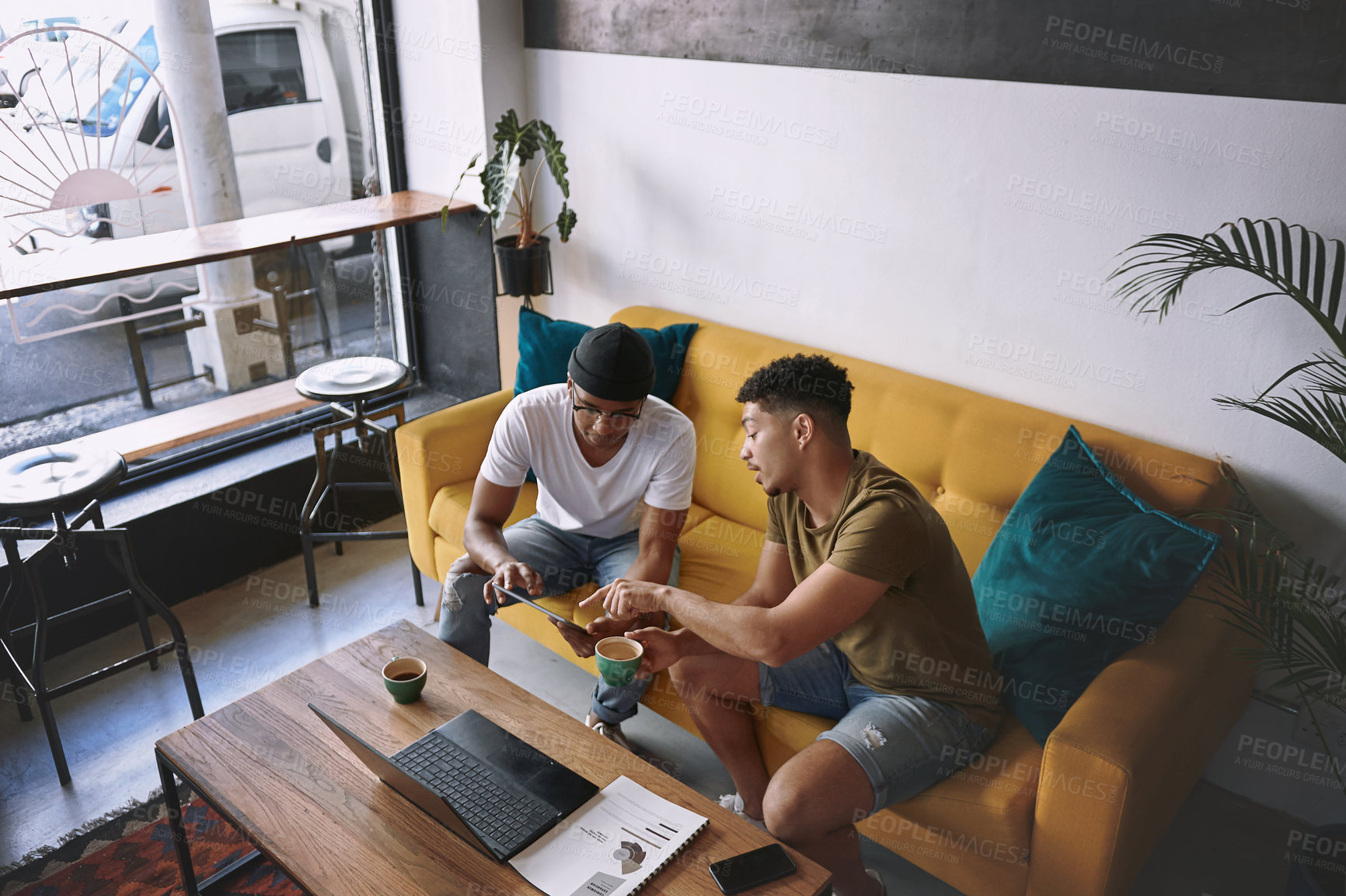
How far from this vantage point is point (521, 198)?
348 centimetres

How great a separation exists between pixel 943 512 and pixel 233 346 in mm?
2574

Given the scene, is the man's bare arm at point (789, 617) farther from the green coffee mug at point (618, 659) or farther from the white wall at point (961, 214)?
the white wall at point (961, 214)

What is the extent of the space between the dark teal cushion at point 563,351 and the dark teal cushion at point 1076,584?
3.78ft

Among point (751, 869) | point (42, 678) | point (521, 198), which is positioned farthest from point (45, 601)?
point (521, 198)

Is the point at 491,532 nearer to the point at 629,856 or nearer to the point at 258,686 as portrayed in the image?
the point at 258,686

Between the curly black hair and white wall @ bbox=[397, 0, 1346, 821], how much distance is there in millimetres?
848

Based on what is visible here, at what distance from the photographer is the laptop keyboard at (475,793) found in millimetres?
1551

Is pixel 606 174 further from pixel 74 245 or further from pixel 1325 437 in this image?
pixel 1325 437

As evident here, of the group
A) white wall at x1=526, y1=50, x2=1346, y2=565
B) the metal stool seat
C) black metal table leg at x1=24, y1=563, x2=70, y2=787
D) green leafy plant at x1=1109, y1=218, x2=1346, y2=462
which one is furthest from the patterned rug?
green leafy plant at x1=1109, y1=218, x2=1346, y2=462

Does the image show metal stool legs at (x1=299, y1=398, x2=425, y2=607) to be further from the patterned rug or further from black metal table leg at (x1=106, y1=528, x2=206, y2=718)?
the patterned rug

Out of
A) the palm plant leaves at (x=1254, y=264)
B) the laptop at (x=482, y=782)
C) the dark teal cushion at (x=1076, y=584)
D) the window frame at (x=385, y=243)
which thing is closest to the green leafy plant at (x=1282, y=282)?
the palm plant leaves at (x=1254, y=264)

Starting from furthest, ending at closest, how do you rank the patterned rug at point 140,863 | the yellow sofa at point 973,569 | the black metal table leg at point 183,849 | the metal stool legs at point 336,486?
the metal stool legs at point 336,486 → the patterned rug at point 140,863 → the black metal table leg at point 183,849 → the yellow sofa at point 973,569

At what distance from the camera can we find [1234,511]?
206 cm

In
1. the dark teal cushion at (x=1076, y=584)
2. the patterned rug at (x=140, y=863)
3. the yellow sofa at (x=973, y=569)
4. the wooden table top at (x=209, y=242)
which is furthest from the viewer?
the wooden table top at (x=209, y=242)
